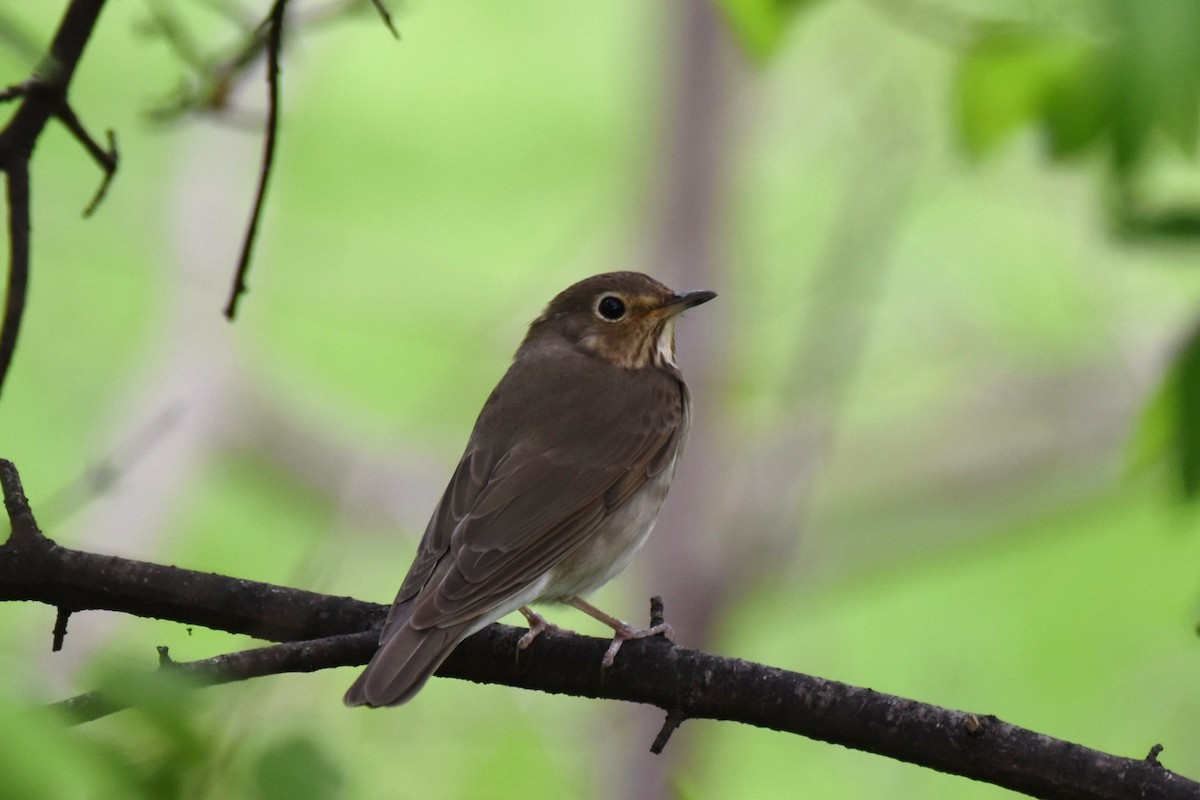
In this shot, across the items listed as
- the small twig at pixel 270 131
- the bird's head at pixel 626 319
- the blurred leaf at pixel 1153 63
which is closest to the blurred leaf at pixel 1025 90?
the blurred leaf at pixel 1153 63

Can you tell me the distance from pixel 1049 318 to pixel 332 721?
6.43 metres

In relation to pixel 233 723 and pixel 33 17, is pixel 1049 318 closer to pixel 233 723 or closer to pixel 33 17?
pixel 33 17

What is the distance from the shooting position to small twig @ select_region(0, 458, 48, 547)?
11.1ft

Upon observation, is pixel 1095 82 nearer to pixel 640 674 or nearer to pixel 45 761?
pixel 640 674

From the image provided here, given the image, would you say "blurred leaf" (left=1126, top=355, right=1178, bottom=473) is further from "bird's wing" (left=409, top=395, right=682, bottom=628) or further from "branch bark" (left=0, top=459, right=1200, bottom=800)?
"bird's wing" (left=409, top=395, right=682, bottom=628)

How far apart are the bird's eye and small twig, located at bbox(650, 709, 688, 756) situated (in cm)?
293

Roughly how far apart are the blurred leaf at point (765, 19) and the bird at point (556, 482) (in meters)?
1.47

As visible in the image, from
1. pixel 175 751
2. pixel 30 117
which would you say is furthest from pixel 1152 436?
pixel 30 117

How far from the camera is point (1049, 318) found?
11625mm

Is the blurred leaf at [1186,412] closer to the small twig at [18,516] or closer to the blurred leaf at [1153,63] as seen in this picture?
the blurred leaf at [1153,63]

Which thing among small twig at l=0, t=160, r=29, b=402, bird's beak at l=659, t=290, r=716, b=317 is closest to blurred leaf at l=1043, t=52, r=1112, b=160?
small twig at l=0, t=160, r=29, b=402

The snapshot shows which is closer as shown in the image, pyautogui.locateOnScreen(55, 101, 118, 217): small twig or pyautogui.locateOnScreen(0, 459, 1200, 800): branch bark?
pyautogui.locateOnScreen(0, 459, 1200, 800): branch bark

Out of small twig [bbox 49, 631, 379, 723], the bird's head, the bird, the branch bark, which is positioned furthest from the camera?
the bird's head

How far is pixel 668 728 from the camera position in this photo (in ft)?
10.6
